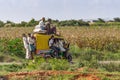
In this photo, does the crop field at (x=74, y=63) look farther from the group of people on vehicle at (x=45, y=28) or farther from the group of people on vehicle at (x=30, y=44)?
the group of people on vehicle at (x=45, y=28)

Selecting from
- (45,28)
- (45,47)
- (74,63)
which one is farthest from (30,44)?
(74,63)

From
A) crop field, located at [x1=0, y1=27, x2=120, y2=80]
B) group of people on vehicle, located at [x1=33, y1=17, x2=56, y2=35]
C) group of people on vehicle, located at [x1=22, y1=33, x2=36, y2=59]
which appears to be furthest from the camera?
group of people on vehicle, located at [x1=22, y1=33, x2=36, y2=59]

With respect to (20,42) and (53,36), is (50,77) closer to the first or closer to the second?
(53,36)

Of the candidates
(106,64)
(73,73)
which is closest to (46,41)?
(106,64)

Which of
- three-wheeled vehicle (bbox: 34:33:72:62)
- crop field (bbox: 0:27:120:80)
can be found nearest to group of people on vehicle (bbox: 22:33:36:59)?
three-wheeled vehicle (bbox: 34:33:72:62)

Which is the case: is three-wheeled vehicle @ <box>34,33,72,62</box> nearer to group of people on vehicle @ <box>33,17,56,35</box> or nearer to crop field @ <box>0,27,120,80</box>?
group of people on vehicle @ <box>33,17,56,35</box>

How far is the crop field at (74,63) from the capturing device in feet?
46.9

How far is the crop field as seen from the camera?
14.3m

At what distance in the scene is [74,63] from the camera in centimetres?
2077

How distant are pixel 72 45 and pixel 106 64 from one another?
8726 millimetres

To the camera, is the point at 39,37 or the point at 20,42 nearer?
the point at 39,37

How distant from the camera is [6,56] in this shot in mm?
25312

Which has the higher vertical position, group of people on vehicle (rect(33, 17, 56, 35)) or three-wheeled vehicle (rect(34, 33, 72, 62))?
group of people on vehicle (rect(33, 17, 56, 35))

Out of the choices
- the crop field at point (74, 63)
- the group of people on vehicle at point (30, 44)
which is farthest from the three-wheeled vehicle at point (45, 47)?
the crop field at point (74, 63)
